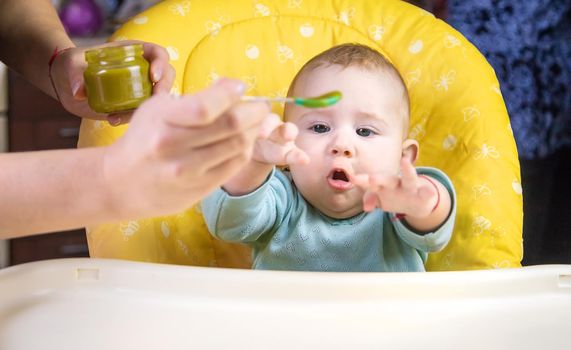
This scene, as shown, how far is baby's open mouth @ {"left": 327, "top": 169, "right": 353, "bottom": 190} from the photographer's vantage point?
113 centimetres

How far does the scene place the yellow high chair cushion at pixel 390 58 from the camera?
1.25 meters

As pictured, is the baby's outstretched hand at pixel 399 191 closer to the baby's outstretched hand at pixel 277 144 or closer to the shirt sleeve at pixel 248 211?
the baby's outstretched hand at pixel 277 144

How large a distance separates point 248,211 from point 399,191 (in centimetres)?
26

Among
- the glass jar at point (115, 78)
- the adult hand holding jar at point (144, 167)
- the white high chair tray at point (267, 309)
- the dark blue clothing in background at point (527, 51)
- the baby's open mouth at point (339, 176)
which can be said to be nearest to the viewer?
the adult hand holding jar at point (144, 167)

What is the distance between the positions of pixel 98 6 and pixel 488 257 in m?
1.57

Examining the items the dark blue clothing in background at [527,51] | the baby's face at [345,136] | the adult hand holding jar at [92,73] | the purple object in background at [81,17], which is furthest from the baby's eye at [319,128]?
the purple object in background at [81,17]

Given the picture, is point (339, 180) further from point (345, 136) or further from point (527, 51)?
point (527, 51)

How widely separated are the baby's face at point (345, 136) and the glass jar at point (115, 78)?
260mm

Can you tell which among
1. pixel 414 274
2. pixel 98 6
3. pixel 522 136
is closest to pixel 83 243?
pixel 98 6

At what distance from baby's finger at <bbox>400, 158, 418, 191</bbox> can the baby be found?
0.13m

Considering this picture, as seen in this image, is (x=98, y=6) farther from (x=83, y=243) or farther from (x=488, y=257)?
(x=488, y=257)

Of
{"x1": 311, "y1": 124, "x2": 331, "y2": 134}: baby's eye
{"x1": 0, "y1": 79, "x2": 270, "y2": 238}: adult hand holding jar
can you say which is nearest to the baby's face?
{"x1": 311, "y1": 124, "x2": 331, "y2": 134}: baby's eye

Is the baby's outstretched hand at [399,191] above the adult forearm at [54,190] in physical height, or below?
below

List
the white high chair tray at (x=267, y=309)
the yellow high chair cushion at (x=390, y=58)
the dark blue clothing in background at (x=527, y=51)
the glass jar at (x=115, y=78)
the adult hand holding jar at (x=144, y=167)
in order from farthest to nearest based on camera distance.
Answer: the dark blue clothing in background at (x=527, y=51), the yellow high chair cushion at (x=390, y=58), the glass jar at (x=115, y=78), the white high chair tray at (x=267, y=309), the adult hand holding jar at (x=144, y=167)
